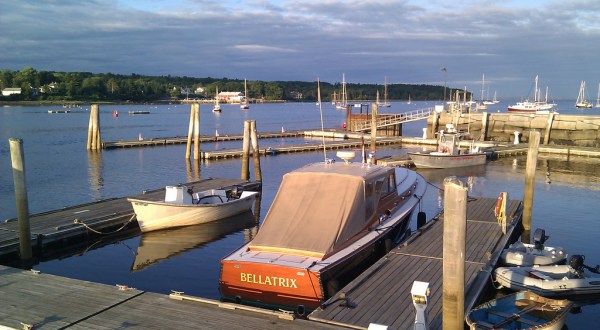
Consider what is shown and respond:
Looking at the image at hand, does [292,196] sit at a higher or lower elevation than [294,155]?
higher

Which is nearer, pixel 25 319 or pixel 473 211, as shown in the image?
pixel 25 319

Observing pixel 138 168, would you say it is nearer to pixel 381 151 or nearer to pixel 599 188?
pixel 381 151

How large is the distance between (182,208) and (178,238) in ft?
3.61

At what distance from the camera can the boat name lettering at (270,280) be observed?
10281 mm

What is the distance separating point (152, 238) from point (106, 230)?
1.64 meters

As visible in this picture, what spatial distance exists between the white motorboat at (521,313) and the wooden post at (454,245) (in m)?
1.59

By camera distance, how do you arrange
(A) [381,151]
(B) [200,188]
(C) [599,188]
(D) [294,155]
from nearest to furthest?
(B) [200,188], (C) [599,188], (D) [294,155], (A) [381,151]

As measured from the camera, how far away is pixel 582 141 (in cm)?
4856

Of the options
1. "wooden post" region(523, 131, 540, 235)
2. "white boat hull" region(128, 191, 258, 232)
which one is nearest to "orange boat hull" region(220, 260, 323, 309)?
"white boat hull" region(128, 191, 258, 232)

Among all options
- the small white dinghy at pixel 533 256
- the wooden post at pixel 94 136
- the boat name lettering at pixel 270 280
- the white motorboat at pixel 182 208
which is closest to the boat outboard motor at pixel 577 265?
the small white dinghy at pixel 533 256

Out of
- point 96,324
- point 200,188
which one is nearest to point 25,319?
point 96,324

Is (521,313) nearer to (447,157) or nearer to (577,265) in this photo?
(577,265)

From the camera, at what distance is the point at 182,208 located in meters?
18.5

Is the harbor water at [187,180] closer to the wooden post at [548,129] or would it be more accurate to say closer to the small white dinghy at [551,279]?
the small white dinghy at [551,279]
